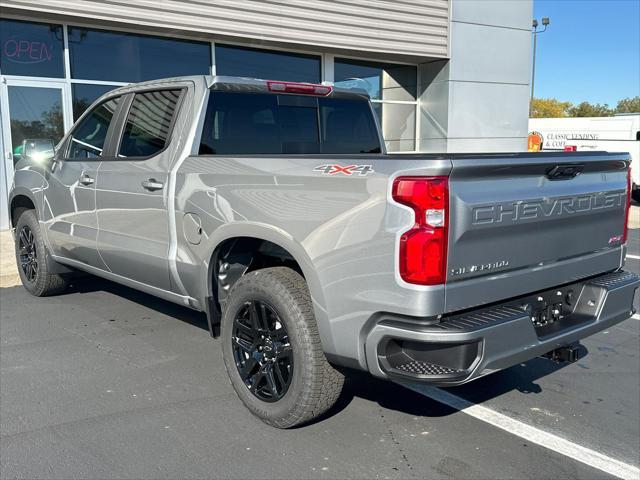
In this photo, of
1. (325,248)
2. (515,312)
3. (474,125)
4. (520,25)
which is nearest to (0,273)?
(325,248)

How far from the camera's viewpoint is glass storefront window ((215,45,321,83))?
12.3 m

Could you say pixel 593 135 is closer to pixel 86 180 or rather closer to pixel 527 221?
pixel 86 180

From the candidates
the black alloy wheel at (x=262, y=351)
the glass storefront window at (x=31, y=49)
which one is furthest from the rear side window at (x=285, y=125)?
the glass storefront window at (x=31, y=49)

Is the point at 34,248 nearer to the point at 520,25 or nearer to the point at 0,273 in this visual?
the point at 0,273

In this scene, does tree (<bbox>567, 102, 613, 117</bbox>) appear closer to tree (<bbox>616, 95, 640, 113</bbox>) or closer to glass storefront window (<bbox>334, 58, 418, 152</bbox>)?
tree (<bbox>616, 95, 640, 113</bbox>)

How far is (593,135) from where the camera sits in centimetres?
1903

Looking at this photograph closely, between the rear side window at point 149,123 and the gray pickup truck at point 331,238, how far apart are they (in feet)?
0.05

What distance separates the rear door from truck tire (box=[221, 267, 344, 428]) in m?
0.83

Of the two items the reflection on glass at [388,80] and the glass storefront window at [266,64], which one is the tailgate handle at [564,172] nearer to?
the glass storefront window at [266,64]

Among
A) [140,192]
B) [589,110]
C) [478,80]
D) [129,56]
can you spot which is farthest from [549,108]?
[140,192]

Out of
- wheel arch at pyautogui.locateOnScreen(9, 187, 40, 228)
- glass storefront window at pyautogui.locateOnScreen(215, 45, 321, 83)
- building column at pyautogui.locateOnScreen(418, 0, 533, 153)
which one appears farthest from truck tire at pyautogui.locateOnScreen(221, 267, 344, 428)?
building column at pyautogui.locateOnScreen(418, 0, 533, 153)

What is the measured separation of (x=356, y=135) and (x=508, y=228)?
2.30 metres

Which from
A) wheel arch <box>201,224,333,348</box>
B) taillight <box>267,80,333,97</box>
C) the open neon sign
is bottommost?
wheel arch <box>201,224,333,348</box>

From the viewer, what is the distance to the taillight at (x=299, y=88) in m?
4.40
